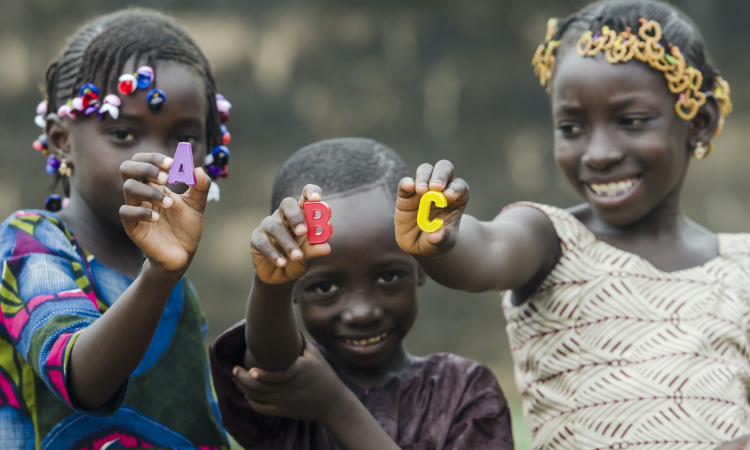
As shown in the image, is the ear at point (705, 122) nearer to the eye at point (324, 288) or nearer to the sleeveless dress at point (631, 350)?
the sleeveless dress at point (631, 350)

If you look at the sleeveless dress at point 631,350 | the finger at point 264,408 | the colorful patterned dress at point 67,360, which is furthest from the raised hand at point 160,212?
the sleeveless dress at point 631,350

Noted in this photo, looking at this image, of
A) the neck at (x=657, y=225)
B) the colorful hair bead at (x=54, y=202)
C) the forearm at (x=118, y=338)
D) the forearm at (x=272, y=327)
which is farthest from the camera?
the neck at (x=657, y=225)

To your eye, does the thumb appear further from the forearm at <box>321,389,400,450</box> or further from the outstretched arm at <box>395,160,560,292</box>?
the forearm at <box>321,389,400,450</box>

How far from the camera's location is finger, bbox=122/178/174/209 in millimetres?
1626

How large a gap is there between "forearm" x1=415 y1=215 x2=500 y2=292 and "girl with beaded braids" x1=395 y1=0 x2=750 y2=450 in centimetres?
11

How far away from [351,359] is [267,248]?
0.78 m

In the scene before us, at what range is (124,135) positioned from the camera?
2.33 meters

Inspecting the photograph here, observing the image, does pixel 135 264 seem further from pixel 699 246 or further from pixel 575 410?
pixel 699 246

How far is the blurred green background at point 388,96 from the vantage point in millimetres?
5609

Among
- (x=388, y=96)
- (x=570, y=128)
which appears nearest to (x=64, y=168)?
(x=570, y=128)

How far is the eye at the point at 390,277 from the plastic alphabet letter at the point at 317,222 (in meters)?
0.65

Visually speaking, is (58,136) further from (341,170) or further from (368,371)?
(368,371)

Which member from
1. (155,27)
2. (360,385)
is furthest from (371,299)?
(155,27)

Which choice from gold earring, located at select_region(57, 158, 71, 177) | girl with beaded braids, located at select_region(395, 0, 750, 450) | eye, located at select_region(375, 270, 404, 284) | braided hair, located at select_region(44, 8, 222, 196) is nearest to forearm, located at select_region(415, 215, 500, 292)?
girl with beaded braids, located at select_region(395, 0, 750, 450)
